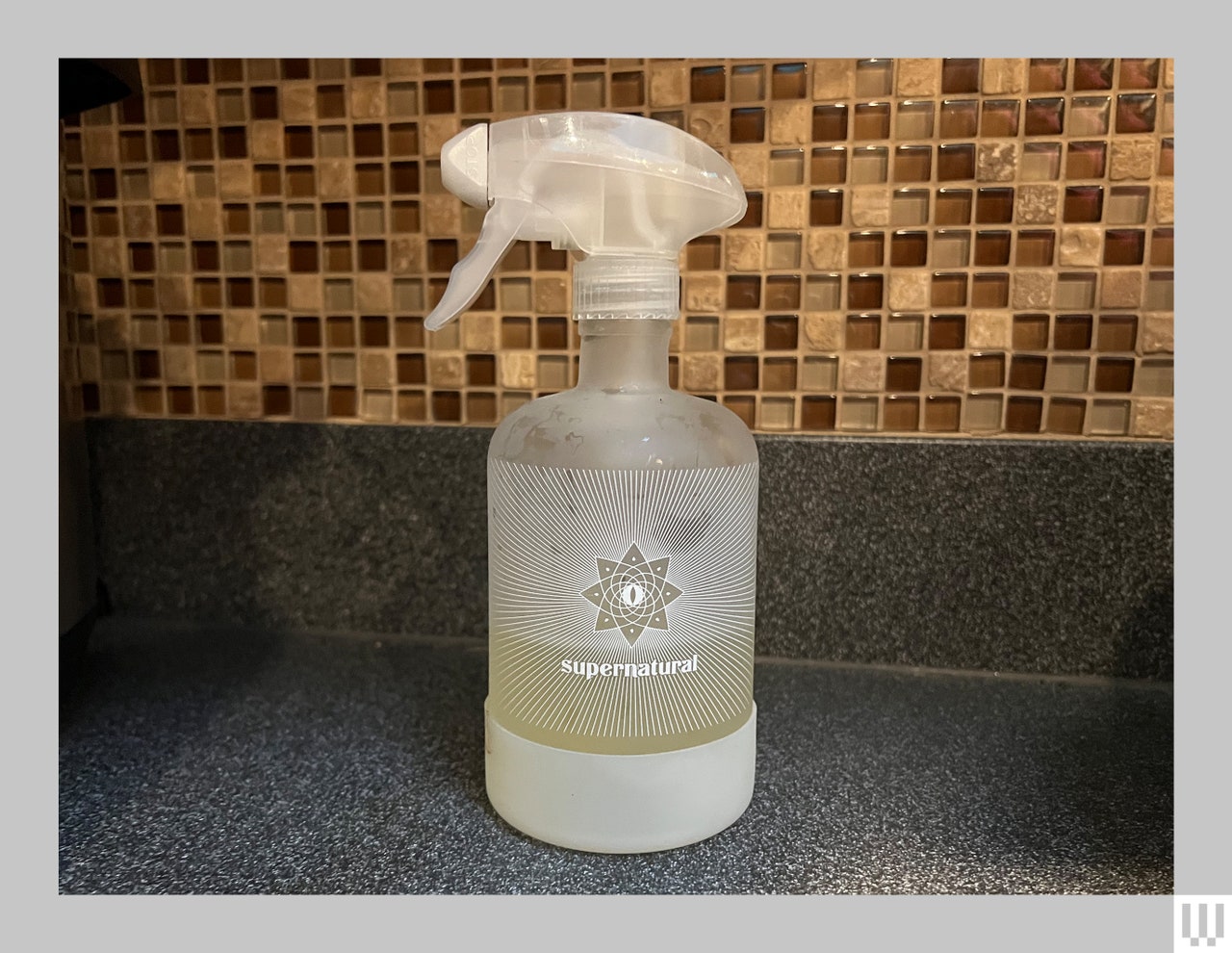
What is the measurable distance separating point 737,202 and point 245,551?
1.58 feet

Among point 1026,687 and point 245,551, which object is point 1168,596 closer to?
point 1026,687

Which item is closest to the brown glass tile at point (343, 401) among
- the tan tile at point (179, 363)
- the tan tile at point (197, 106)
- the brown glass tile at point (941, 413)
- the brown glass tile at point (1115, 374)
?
the tan tile at point (179, 363)

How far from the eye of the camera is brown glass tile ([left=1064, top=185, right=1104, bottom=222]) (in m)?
0.56

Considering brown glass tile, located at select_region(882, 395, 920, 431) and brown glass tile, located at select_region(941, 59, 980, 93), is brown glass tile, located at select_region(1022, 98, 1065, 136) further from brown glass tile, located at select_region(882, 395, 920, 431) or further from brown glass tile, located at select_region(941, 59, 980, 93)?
brown glass tile, located at select_region(882, 395, 920, 431)

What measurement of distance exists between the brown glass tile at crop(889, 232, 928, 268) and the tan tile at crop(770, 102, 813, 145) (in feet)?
0.30

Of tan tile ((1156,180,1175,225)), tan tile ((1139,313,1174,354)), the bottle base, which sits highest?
tan tile ((1156,180,1175,225))

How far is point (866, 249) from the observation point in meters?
0.59

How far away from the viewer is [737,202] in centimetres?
43

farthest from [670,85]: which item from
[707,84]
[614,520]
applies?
[614,520]

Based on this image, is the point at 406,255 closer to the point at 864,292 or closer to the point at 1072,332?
the point at 864,292

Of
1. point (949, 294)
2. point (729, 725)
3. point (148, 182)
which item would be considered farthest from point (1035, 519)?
point (148, 182)

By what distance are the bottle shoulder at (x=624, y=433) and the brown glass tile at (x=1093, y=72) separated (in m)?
0.34

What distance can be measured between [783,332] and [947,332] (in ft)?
0.37

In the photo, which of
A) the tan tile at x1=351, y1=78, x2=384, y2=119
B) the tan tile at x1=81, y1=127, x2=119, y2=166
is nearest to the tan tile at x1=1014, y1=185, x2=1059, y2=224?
the tan tile at x1=351, y1=78, x2=384, y2=119
